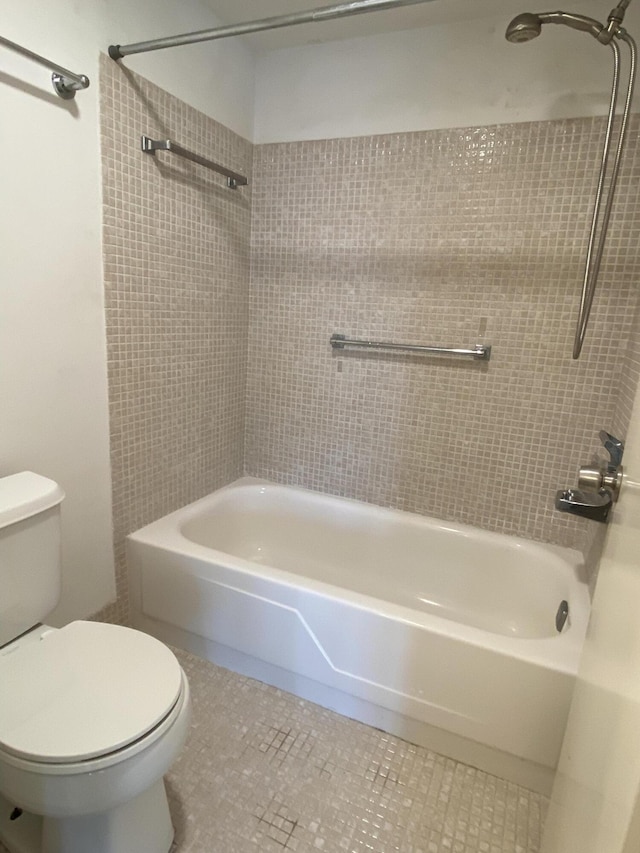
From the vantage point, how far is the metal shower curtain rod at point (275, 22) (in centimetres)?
110

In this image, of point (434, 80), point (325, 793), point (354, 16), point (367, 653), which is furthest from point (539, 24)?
point (325, 793)

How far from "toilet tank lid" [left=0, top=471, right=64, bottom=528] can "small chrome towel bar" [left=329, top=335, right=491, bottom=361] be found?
1.27 meters

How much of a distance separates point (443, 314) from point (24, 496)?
1.58 m

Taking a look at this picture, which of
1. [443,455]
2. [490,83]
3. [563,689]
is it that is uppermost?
[490,83]

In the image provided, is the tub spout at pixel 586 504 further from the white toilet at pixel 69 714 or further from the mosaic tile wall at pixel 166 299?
the mosaic tile wall at pixel 166 299

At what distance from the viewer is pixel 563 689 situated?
1.29 meters

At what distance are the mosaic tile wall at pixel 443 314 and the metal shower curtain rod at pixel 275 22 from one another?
728 millimetres

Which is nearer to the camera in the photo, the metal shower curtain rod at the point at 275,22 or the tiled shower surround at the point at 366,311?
the metal shower curtain rod at the point at 275,22

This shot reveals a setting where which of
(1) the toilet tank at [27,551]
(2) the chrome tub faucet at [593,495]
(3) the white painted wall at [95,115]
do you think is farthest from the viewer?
(3) the white painted wall at [95,115]

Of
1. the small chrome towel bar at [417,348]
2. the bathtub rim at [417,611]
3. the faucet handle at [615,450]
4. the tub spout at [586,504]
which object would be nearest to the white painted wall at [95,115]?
the bathtub rim at [417,611]

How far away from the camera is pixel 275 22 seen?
4.01ft

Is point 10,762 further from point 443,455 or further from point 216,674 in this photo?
point 443,455

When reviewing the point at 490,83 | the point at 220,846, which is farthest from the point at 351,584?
the point at 490,83

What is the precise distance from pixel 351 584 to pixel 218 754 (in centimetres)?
88
